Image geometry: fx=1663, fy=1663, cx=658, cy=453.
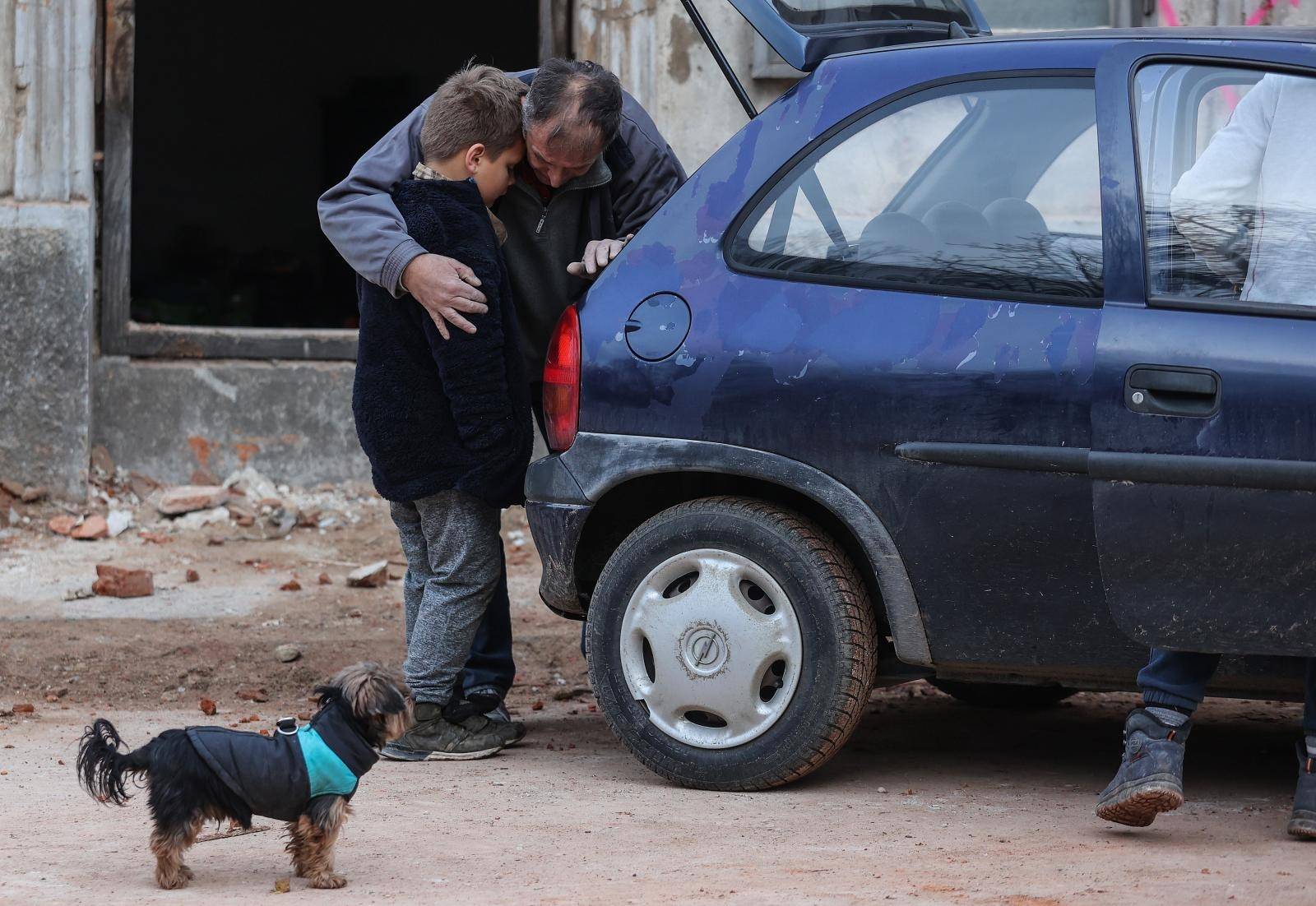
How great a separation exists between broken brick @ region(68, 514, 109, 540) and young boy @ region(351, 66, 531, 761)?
3.54 m

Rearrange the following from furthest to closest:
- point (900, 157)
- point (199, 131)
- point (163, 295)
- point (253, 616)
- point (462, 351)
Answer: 1. point (199, 131)
2. point (163, 295)
3. point (253, 616)
4. point (462, 351)
5. point (900, 157)

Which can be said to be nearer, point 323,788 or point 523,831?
point 323,788

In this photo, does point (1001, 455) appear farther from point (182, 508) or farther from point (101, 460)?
point (101, 460)

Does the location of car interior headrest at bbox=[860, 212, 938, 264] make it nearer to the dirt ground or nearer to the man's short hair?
the man's short hair

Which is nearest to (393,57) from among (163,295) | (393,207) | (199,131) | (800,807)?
(199,131)

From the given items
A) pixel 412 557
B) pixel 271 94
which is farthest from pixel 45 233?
pixel 271 94

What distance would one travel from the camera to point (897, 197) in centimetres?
396

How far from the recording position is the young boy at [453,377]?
166 inches

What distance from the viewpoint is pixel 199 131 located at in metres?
13.5

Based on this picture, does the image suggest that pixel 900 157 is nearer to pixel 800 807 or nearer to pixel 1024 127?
pixel 1024 127

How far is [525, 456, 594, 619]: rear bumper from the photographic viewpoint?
4094 millimetres

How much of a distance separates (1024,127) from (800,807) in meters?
1.66

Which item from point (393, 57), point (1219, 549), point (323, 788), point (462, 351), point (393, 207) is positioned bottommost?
point (323, 788)

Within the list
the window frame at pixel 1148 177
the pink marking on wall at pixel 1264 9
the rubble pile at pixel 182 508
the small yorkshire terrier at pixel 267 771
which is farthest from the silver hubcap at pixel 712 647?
the pink marking on wall at pixel 1264 9
